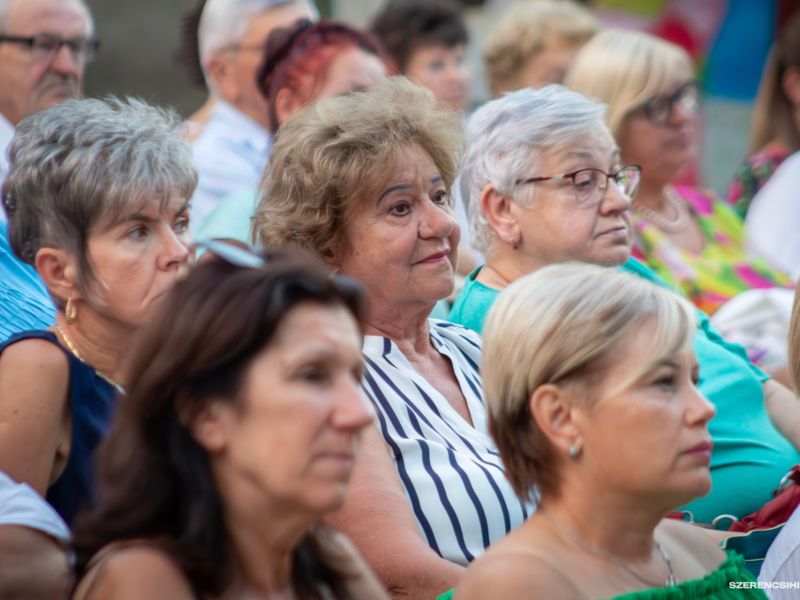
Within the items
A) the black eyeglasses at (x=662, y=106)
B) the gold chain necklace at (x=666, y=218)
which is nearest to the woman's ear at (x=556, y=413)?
the gold chain necklace at (x=666, y=218)

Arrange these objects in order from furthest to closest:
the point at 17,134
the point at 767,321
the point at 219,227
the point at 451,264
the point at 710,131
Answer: the point at 710,131 → the point at 767,321 → the point at 219,227 → the point at 451,264 → the point at 17,134

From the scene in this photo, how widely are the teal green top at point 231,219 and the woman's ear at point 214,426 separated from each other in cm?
218

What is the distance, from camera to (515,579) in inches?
85.9

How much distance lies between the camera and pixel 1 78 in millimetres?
4445

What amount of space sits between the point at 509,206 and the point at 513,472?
150 cm

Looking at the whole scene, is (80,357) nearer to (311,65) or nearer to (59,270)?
(59,270)

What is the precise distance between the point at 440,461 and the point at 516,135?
1.23 meters

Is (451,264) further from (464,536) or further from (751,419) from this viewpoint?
(751,419)

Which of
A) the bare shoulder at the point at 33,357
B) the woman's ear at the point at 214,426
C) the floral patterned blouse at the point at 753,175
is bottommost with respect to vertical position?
the floral patterned blouse at the point at 753,175

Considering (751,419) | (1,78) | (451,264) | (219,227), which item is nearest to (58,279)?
(451,264)

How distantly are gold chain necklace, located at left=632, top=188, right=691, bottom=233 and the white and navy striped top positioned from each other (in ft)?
6.61

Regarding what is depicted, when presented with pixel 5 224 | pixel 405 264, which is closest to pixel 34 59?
pixel 5 224

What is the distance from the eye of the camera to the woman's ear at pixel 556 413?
2.34 m

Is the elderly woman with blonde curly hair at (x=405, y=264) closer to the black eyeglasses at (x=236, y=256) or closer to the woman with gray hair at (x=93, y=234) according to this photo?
the woman with gray hair at (x=93, y=234)
